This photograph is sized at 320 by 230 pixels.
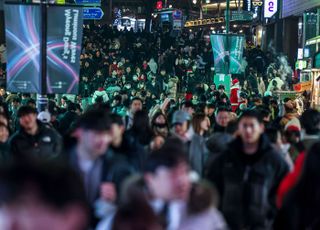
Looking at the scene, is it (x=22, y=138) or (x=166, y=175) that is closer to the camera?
(x=166, y=175)

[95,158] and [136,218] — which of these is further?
[95,158]

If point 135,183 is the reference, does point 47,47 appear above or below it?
above

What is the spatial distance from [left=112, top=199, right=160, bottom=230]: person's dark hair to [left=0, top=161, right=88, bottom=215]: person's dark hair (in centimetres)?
51

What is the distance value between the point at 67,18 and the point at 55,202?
10552 mm

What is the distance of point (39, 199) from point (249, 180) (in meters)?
3.92

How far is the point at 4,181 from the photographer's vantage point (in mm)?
2451

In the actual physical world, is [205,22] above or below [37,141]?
above

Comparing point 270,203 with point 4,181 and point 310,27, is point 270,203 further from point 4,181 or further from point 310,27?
point 310,27

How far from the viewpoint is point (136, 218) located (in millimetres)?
3023

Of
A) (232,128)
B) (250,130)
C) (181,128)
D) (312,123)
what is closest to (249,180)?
(250,130)

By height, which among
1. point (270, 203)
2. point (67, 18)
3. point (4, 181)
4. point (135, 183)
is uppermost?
point (67, 18)

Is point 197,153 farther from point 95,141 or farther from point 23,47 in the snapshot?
point 23,47

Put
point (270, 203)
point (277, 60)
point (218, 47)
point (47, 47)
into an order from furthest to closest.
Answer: point (277, 60)
point (218, 47)
point (47, 47)
point (270, 203)

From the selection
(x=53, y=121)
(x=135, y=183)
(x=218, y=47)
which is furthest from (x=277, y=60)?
(x=135, y=183)
